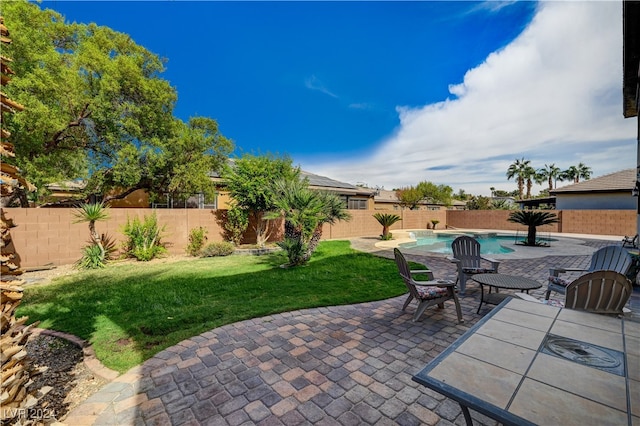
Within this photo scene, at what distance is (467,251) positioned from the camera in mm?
6262

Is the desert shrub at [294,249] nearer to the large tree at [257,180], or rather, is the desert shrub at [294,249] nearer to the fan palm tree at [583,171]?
the large tree at [257,180]

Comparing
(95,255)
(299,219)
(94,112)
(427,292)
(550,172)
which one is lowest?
(95,255)

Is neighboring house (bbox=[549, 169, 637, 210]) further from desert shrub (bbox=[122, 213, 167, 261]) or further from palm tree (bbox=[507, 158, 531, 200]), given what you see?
desert shrub (bbox=[122, 213, 167, 261])

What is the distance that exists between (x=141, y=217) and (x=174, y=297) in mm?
6124

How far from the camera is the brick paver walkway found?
2250 millimetres

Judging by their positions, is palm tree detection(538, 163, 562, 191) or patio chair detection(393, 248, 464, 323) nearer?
patio chair detection(393, 248, 464, 323)

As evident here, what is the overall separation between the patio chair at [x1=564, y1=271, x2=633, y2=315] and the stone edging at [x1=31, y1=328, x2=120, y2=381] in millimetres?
5283

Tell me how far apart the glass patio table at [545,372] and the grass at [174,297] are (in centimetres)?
326

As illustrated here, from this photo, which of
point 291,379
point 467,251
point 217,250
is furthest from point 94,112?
point 467,251

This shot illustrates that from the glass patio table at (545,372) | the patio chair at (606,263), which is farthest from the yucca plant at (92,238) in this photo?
the patio chair at (606,263)

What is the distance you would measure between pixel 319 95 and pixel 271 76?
12.7ft

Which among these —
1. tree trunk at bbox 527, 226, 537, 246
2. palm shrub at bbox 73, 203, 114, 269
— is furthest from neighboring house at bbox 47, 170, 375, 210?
tree trunk at bbox 527, 226, 537, 246

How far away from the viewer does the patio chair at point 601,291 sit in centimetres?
292

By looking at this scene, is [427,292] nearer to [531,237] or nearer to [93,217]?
[93,217]
